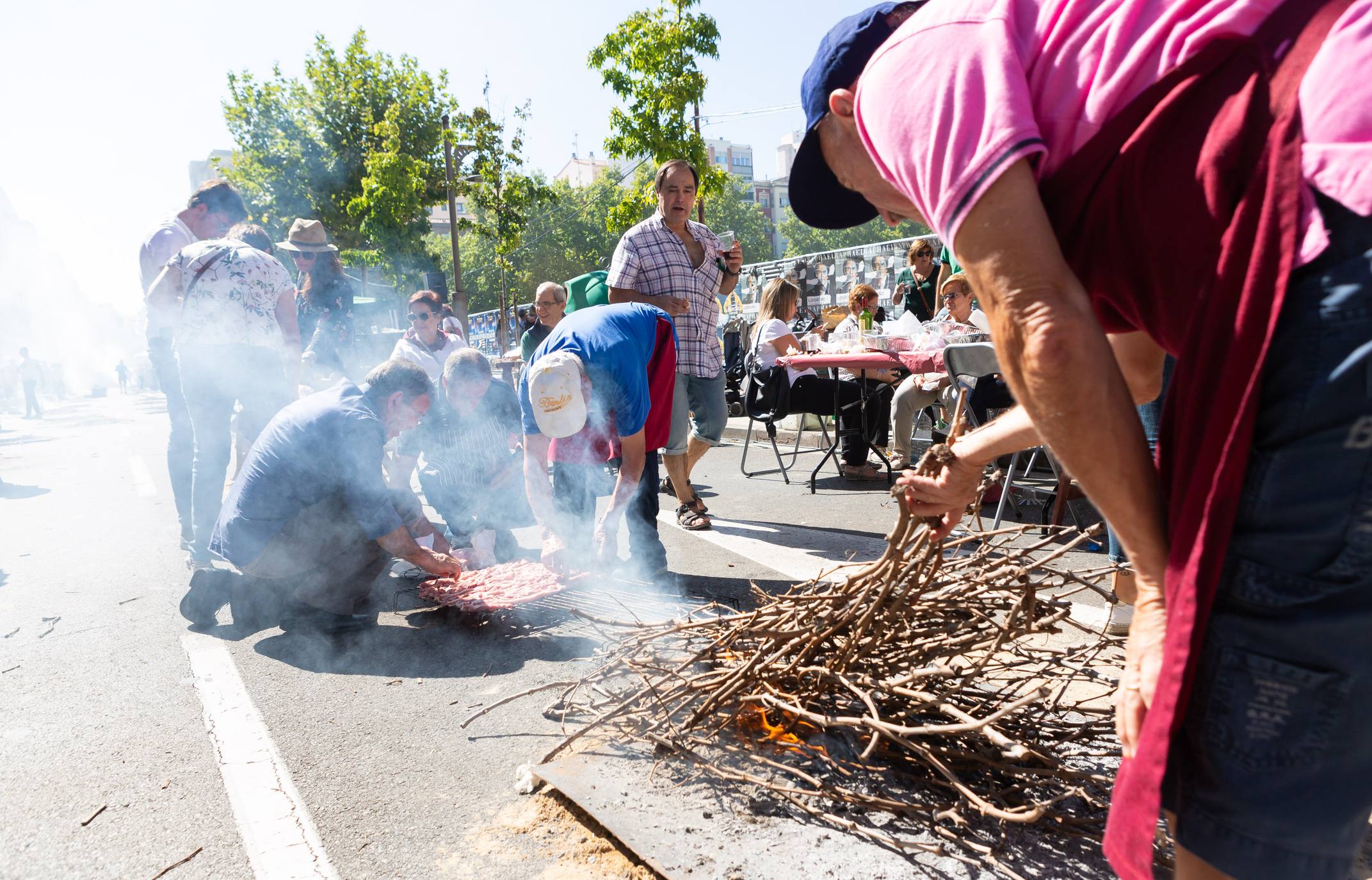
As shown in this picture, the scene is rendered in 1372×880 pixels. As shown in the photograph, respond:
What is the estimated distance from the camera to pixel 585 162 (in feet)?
323

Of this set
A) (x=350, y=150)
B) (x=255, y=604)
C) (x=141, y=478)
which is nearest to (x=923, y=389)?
(x=255, y=604)

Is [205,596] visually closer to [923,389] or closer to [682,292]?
[682,292]

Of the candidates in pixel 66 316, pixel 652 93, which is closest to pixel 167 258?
pixel 652 93

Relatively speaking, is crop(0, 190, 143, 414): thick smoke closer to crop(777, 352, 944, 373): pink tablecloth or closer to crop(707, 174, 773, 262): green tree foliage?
crop(777, 352, 944, 373): pink tablecloth

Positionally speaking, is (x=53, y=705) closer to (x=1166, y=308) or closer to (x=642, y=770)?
(x=642, y=770)

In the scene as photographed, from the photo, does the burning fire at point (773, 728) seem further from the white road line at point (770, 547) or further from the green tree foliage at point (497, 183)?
the green tree foliage at point (497, 183)

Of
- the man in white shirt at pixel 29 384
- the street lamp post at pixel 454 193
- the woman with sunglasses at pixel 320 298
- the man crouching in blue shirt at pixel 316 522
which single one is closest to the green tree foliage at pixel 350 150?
the street lamp post at pixel 454 193

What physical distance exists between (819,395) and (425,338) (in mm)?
3611

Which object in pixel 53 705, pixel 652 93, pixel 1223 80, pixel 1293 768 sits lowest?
pixel 53 705

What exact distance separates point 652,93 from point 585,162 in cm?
9010

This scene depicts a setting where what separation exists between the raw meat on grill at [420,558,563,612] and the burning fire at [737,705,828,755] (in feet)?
4.94

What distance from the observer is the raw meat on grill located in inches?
148

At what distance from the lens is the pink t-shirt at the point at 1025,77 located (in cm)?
96

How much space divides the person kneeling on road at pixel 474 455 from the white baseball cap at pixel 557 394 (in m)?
1.51
